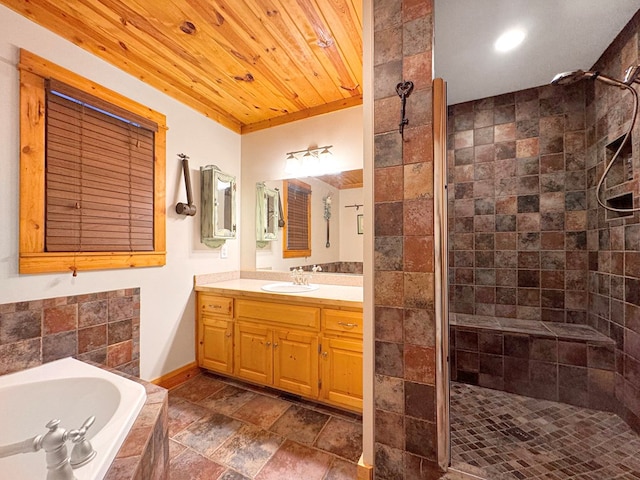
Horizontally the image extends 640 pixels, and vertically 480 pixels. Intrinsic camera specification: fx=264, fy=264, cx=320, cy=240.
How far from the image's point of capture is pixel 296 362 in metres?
1.96

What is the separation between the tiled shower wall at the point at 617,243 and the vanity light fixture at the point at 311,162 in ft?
6.27

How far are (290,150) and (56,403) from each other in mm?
2379

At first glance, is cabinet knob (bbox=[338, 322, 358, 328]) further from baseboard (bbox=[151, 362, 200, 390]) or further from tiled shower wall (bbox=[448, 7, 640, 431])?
baseboard (bbox=[151, 362, 200, 390])

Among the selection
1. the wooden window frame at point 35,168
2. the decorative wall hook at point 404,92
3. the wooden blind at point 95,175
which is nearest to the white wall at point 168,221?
the wooden window frame at point 35,168

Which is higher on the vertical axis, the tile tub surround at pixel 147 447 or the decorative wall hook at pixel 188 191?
the decorative wall hook at pixel 188 191

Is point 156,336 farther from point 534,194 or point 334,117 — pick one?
point 534,194

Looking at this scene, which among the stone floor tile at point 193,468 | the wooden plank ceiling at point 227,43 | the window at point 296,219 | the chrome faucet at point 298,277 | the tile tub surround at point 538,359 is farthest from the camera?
the window at point 296,219

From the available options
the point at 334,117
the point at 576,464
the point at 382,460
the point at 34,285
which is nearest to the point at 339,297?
the point at 382,460

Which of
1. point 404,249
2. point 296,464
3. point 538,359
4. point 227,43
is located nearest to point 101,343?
point 296,464

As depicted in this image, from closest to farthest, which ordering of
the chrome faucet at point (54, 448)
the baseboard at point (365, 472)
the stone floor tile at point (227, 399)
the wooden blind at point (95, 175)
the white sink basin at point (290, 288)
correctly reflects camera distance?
the chrome faucet at point (54, 448) < the baseboard at point (365, 472) < the wooden blind at point (95, 175) < the stone floor tile at point (227, 399) < the white sink basin at point (290, 288)

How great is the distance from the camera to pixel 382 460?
121 cm

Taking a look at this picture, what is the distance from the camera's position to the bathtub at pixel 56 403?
110cm

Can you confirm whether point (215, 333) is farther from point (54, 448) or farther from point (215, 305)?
point (54, 448)

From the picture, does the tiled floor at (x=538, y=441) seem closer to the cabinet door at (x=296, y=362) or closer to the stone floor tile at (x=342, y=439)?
the stone floor tile at (x=342, y=439)
